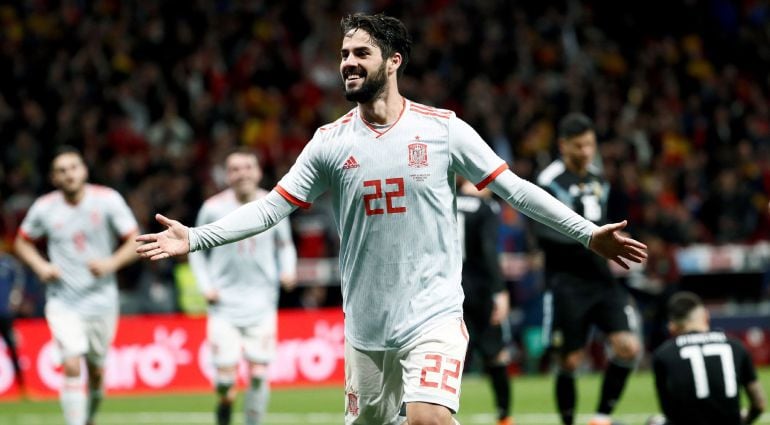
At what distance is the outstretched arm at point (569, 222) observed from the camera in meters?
6.23

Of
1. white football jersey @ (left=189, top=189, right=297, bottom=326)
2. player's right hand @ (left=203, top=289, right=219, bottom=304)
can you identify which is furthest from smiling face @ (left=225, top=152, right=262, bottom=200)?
player's right hand @ (left=203, top=289, right=219, bottom=304)

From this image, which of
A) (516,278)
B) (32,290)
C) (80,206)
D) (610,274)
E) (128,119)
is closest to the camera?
(610,274)

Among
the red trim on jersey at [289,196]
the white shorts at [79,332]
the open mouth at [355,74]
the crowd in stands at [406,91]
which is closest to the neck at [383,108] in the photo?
the open mouth at [355,74]

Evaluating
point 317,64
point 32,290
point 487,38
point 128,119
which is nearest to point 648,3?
point 487,38

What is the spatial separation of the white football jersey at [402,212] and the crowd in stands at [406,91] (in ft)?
38.6

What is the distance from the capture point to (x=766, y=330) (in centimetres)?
1942

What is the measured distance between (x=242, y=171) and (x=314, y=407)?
4.34m

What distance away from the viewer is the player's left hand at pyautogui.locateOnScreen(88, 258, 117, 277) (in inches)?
426

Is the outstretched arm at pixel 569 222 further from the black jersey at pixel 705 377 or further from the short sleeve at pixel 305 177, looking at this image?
the black jersey at pixel 705 377

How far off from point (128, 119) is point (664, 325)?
9.18m

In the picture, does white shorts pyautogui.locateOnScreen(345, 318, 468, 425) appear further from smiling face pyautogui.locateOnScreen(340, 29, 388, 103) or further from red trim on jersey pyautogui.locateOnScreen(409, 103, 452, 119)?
smiling face pyautogui.locateOnScreen(340, 29, 388, 103)

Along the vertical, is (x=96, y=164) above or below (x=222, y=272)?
above

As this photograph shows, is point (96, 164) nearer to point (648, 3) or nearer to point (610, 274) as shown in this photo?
point (610, 274)

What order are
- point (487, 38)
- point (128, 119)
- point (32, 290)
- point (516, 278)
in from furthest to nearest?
point (487, 38) → point (128, 119) → point (516, 278) → point (32, 290)
